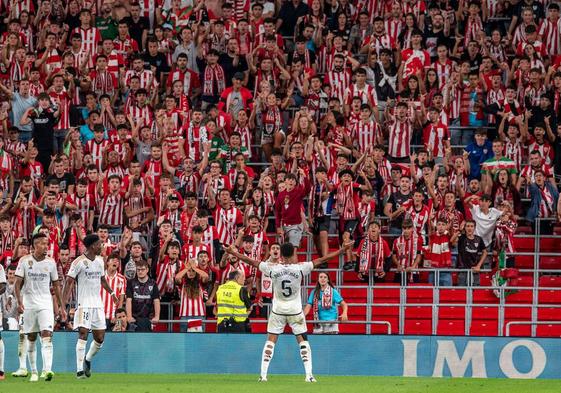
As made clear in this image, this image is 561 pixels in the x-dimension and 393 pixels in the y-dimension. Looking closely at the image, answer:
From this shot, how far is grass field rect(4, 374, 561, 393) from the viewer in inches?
798

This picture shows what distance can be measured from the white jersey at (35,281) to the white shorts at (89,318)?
1.56 feet

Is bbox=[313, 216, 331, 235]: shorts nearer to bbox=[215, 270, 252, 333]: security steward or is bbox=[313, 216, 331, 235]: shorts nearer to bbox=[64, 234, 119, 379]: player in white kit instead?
bbox=[215, 270, 252, 333]: security steward

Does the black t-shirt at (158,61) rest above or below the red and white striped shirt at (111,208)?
above

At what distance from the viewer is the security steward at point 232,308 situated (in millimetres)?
25359

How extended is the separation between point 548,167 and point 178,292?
853cm

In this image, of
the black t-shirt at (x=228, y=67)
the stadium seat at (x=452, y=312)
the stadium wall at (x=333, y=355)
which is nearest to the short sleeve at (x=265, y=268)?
the stadium wall at (x=333, y=355)

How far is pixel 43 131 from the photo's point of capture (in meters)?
30.5

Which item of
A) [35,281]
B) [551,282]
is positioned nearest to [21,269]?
[35,281]

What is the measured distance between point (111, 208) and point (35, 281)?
7189 millimetres

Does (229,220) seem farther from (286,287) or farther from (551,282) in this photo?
(551,282)

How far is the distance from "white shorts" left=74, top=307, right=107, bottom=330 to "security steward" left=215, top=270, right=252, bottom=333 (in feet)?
12.8

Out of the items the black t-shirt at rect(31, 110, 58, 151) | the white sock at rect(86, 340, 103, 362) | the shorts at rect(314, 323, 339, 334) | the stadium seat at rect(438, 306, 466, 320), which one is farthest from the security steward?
the black t-shirt at rect(31, 110, 58, 151)

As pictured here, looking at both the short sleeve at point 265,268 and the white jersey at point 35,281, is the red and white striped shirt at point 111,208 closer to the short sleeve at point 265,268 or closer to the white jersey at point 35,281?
the white jersey at point 35,281

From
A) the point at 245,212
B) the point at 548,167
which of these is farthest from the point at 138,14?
the point at 548,167
